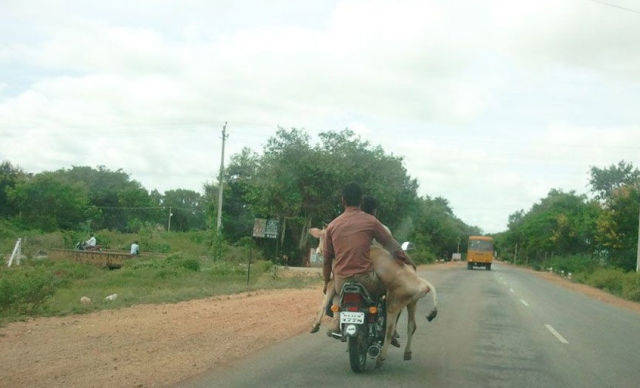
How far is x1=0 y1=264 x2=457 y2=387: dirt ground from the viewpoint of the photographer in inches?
305

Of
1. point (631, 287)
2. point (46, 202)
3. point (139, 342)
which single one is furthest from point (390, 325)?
point (46, 202)

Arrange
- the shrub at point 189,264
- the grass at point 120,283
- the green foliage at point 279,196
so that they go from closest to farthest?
the grass at point 120,283, the shrub at point 189,264, the green foliage at point 279,196

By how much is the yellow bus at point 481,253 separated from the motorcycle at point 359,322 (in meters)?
56.9

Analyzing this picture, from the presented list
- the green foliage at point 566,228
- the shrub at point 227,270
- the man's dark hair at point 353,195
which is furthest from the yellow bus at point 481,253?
the man's dark hair at point 353,195

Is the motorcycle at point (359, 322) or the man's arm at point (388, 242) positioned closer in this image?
the motorcycle at point (359, 322)

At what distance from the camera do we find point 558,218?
6725 cm

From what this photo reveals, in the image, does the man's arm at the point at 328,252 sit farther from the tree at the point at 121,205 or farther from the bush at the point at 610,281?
the tree at the point at 121,205

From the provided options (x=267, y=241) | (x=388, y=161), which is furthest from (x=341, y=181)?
(x=267, y=241)

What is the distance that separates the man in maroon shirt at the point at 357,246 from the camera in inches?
312

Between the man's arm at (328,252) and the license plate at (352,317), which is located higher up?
the man's arm at (328,252)

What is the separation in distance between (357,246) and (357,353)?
1239 millimetres

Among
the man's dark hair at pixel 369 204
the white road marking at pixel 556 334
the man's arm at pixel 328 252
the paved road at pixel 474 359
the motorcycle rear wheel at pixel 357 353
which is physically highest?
the man's dark hair at pixel 369 204

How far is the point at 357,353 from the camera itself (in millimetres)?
7871

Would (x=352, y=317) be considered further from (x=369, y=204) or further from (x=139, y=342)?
(x=139, y=342)
